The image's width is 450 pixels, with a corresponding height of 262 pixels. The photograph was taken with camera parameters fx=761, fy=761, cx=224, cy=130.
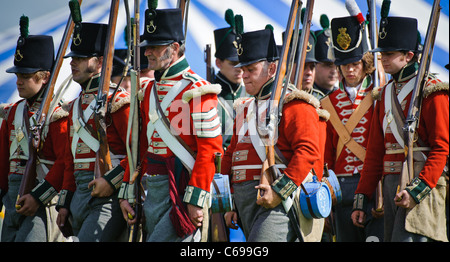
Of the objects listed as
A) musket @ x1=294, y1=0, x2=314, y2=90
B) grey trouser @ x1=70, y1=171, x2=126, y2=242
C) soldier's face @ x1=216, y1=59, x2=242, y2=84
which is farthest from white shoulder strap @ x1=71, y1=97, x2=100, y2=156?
soldier's face @ x1=216, y1=59, x2=242, y2=84

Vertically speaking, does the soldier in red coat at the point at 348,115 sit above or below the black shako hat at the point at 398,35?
below

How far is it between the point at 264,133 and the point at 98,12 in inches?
98.1

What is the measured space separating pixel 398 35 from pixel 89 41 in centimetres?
257

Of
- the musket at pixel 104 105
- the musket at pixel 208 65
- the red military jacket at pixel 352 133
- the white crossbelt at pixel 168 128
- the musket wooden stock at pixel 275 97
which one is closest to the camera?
the white crossbelt at pixel 168 128

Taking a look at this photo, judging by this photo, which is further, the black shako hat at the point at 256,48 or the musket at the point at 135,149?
the black shako hat at the point at 256,48

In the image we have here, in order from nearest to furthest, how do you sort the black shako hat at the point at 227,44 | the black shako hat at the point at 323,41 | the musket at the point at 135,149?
the musket at the point at 135,149, the black shako hat at the point at 323,41, the black shako hat at the point at 227,44

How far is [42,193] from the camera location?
664cm

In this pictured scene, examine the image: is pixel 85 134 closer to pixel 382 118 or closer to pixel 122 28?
pixel 122 28

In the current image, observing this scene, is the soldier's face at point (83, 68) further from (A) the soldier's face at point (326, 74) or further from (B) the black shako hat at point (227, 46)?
(A) the soldier's face at point (326, 74)

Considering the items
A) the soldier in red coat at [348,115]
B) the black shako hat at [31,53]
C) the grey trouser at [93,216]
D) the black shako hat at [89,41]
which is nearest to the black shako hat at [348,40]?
the soldier in red coat at [348,115]

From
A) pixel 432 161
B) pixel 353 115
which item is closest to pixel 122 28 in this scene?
pixel 353 115

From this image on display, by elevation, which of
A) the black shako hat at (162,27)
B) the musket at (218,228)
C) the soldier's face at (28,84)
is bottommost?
the musket at (218,228)

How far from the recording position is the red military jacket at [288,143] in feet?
17.8

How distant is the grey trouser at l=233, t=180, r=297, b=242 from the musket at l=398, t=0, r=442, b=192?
88 centimetres
